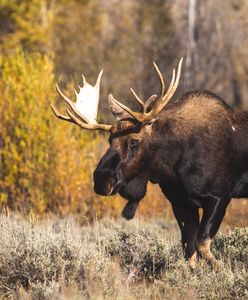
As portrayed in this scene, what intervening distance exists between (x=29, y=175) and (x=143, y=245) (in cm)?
A: 444

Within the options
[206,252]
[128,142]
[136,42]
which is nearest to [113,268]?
[206,252]

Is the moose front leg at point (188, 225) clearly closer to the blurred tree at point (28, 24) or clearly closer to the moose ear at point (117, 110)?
the moose ear at point (117, 110)

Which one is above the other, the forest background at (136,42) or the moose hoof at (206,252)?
the forest background at (136,42)

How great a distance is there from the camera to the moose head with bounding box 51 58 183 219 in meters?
6.91

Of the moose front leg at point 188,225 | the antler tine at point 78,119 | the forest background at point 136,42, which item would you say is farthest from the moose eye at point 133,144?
the forest background at point 136,42

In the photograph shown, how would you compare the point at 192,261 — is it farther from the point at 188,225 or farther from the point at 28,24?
the point at 28,24

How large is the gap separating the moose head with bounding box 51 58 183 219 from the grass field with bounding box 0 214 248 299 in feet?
1.55

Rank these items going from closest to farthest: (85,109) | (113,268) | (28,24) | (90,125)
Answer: (113,268)
(90,125)
(85,109)
(28,24)

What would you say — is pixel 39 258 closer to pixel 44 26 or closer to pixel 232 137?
pixel 232 137

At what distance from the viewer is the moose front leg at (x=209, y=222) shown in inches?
280

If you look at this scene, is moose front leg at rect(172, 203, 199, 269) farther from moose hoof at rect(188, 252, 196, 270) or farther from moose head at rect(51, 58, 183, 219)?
moose head at rect(51, 58, 183, 219)

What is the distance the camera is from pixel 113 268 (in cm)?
A: 655

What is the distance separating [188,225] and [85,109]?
54.4 inches

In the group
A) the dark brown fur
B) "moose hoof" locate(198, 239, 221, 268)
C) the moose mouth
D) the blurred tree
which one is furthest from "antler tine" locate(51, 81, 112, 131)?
the blurred tree
